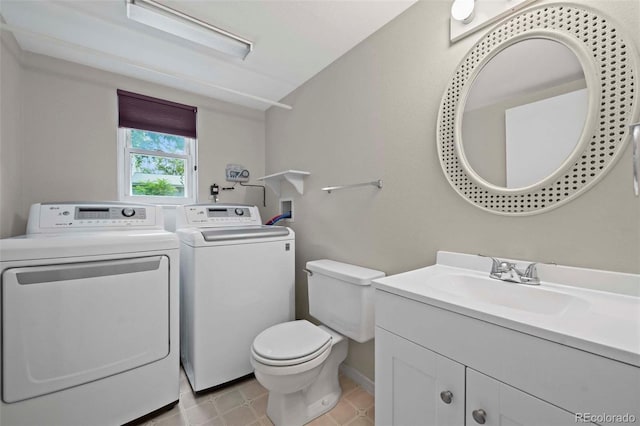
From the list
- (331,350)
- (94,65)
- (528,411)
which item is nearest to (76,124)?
(94,65)

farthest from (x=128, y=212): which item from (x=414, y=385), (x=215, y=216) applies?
(x=414, y=385)

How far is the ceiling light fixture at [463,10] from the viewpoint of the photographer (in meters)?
1.17

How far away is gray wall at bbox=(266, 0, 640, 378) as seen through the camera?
35.2 inches

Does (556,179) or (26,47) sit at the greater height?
(26,47)

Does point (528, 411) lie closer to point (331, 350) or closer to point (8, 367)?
point (331, 350)

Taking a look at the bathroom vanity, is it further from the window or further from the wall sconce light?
the window

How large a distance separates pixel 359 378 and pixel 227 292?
43.1 inches

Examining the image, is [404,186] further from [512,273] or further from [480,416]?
[480,416]

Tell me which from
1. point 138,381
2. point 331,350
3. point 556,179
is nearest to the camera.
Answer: point 556,179

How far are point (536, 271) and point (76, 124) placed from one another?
10.0ft

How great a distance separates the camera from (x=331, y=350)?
1.58 m

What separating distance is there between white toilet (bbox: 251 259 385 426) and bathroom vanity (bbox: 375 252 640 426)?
400mm

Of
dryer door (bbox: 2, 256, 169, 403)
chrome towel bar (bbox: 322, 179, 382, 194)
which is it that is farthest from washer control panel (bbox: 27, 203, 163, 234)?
chrome towel bar (bbox: 322, 179, 382, 194)

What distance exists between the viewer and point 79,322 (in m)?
1.26
